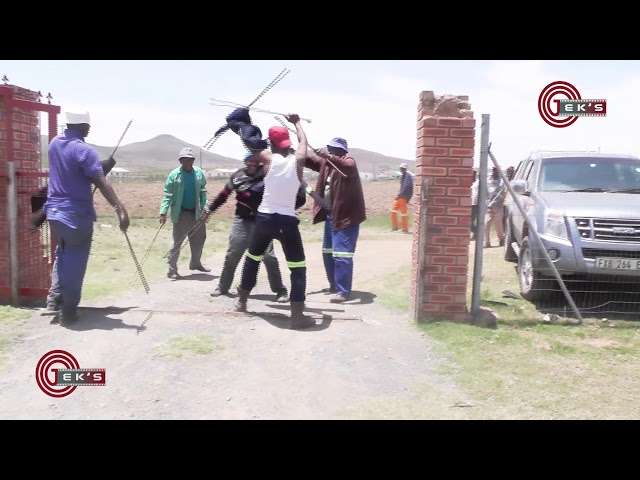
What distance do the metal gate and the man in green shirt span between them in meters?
2.07

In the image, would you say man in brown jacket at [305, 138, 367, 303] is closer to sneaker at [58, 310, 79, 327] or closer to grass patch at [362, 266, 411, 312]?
grass patch at [362, 266, 411, 312]

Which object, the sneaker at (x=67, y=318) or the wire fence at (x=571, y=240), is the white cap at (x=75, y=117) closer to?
the sneaker at (x=67, y=318)

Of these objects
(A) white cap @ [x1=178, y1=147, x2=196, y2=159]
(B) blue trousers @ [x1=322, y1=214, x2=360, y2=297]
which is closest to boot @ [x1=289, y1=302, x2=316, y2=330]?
(B) blue trousers @ [x1=322, y1=214, x2=360, y2=297]

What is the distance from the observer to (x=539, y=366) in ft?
16.8

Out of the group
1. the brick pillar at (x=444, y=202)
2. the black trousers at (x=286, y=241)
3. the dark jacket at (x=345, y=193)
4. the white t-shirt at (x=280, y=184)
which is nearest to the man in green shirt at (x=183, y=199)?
the dark jacket at (x=345, y=193)

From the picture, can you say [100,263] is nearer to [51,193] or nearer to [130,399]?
[51,193]

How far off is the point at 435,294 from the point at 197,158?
4.69 metres

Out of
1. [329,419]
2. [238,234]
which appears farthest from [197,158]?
[329,419]

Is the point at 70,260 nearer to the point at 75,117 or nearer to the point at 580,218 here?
the point at 75,117

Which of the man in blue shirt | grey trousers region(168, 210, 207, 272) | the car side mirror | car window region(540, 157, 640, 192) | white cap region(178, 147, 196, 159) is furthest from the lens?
white cap region(178, 147, 196, 159)

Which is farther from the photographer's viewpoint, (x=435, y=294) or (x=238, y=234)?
(x=238, y=234)

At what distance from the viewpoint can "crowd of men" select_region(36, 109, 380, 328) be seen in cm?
566

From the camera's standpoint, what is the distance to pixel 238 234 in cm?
721

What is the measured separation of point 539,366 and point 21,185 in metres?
5.72
